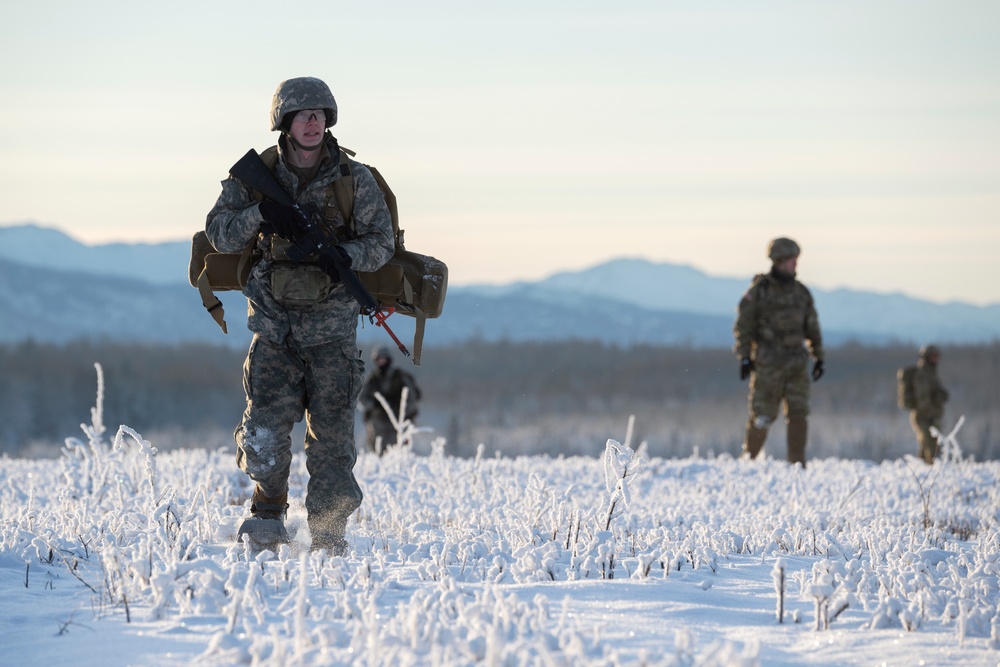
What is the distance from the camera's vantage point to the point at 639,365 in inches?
2712

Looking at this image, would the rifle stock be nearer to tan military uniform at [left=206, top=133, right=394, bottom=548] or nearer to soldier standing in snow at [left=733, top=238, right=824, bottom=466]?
tan military uniform at [left=206, top=133, right=394, bottom=548]

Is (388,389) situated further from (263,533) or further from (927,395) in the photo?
(263,533)

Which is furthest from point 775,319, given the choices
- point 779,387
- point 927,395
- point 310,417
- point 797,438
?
point 310,417

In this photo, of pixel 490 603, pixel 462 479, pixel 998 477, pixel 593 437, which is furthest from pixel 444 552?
pixel 593 437

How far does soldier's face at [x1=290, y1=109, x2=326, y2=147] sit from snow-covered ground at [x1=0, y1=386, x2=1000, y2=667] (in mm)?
1559

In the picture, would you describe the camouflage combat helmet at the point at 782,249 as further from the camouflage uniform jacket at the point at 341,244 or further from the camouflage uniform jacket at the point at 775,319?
the camouflage uniform jacket at the point at 341,244

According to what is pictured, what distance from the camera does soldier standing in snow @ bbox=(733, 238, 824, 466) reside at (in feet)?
38.3

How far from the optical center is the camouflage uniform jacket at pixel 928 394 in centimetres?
1720

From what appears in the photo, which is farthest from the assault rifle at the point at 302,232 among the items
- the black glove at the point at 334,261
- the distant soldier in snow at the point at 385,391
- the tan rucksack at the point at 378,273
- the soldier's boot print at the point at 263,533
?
the distant soldier in snow at the point at 385,391

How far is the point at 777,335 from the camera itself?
38.3 feet

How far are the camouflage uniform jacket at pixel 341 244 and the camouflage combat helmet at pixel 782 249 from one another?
7.00 m

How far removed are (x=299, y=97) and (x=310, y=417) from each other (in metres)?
1.53

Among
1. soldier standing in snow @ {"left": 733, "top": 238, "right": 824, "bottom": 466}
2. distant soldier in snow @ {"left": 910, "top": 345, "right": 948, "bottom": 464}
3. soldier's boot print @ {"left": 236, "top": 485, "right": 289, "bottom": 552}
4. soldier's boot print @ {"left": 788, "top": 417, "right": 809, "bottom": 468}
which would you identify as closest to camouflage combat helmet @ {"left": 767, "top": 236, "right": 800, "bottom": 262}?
soldier standing in snow @ {"left": 733, "top": 238, "right": 824, "bottom": 466}

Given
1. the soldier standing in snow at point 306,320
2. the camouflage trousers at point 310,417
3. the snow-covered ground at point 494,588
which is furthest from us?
the camouflage trousers at point 310,417
